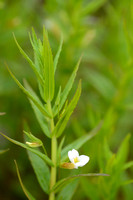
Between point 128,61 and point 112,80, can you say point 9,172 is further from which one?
point 128,61

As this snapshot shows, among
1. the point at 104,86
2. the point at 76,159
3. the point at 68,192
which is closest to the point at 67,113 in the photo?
the point at 76,159

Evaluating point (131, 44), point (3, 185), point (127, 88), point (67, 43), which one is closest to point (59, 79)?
point (67, 43)

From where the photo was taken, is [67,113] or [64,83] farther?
[64,83]

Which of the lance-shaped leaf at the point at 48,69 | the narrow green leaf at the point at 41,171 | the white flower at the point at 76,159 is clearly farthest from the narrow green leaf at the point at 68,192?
the lance-shaped leaf at the point at 48,69

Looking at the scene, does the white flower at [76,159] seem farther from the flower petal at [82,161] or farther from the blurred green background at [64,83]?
the blurred green background at [64,83]

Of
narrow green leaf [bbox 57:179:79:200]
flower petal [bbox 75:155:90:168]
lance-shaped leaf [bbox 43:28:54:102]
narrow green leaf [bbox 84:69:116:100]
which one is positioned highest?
lance-shaped leaf [bbox 43:28:54:102]

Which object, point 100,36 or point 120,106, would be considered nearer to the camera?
point 120,106

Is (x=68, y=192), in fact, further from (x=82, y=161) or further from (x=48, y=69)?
(x=48, y=69)

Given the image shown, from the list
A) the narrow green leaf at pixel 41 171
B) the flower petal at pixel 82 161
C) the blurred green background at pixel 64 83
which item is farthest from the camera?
the blurred green background at pixel 64 83

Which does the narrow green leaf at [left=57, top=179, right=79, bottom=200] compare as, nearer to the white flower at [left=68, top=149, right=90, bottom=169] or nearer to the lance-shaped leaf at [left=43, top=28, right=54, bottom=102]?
the white flower at [left=68, top=149, right=90, bottom=169]

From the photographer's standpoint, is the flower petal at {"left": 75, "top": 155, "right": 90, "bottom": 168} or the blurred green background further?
the blurred green background

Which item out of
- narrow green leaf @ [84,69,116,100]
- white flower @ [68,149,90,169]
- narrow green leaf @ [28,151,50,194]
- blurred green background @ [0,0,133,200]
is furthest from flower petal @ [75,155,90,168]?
narrow green leaf @ [84,69,116,100]
